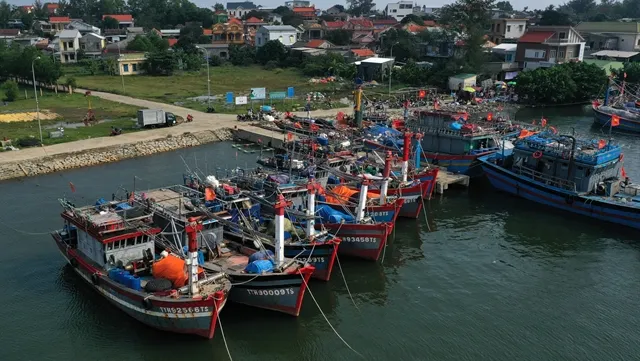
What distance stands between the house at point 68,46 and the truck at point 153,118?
71030 mm

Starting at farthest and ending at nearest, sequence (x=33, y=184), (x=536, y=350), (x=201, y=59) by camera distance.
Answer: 1. (x=201, y=59)
2. (x=33, y=184)
3. (x=536, y=350)

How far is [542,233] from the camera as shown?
3838cm

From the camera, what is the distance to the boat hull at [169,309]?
2375 centimetres

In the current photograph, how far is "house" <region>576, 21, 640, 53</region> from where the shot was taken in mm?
115631

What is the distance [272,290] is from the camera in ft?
85.6

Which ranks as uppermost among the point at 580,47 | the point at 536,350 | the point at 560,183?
the point at 580,47

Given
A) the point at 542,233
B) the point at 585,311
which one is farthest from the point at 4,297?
the point at 542,233

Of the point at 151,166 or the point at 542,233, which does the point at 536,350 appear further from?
the point at 151,166

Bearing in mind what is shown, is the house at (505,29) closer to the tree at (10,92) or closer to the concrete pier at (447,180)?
the concrete pier at (447,180)

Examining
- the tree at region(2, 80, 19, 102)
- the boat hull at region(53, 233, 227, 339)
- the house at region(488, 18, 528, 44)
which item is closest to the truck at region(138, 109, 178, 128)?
the tree at region(2, 80, 19, 102)

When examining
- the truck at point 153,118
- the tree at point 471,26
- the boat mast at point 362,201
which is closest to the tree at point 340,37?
the tree at point 471,26

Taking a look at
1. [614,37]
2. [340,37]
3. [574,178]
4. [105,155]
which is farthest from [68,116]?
[614,37]

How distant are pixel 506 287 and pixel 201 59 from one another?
99.6 metres

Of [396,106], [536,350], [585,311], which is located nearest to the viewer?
[536,350]
